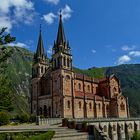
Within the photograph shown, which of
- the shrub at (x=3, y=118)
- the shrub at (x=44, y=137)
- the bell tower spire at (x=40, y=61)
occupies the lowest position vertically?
the shrub at (x=44, y=137)

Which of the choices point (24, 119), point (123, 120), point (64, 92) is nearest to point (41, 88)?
point (64, 92)

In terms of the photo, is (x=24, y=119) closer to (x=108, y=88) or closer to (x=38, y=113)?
(x=38, y=113)

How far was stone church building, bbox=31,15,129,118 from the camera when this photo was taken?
61781mm

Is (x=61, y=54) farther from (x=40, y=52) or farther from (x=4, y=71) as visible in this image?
(x=4, y=71)

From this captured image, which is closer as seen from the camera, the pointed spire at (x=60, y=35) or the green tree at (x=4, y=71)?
the green tree at (x=4, y=71)

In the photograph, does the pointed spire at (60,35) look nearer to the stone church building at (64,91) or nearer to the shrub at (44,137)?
the stone church building at (64,91)

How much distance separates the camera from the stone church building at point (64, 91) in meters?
61.8

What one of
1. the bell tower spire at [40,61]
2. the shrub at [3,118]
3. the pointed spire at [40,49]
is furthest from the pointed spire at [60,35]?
the shrub at [3,118]

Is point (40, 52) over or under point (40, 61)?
over

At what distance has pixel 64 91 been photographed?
61125 millimetres

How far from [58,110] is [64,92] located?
4.41 m

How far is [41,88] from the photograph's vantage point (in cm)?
6994

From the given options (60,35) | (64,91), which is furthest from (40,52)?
(64,91)

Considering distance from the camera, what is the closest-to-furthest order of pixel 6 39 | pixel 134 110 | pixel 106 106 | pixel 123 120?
pixel 6 39 → pixel 123 120 → pixel 106 106 → pixel 134 110
